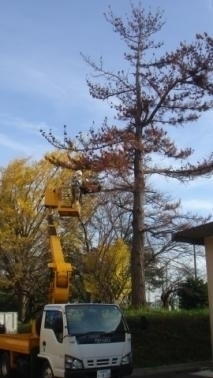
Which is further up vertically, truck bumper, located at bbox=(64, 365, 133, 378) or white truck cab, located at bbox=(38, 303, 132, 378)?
white truck cab, located at bbox=(38, 303, 132, 378)

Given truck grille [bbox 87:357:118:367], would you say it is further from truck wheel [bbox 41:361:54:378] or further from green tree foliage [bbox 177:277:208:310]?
green tree foliage [bbox 177:277:208:310]

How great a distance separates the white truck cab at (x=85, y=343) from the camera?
13383 mm

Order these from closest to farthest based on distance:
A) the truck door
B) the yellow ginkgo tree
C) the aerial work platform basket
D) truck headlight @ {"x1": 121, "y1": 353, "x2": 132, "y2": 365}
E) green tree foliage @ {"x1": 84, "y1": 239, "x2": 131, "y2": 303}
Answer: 1. the truck door
2. truck headlight @ {"x1": 121, "y1": 353, "x2": 132, "y2": 365}
3. the aerial work platform basket
4. the yellow ginkgo tree
5. green tree foliage @ {"x1": 84, "y1": 239, "x2": 131, "y2": 303}

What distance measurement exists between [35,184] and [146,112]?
15864mm

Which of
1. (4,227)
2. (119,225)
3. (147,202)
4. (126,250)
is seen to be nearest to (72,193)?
(147,202)

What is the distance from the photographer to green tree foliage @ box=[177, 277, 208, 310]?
3222 centimetres

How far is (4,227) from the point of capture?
37156 millimetres

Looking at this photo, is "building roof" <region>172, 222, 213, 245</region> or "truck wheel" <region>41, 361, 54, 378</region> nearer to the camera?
"truck wheel" <region>41, 361, 54, 378</region>

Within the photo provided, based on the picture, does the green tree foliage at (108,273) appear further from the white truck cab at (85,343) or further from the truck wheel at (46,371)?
the white truck cab at (85,343)

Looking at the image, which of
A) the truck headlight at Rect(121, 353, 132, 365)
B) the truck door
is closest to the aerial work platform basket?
the truck door

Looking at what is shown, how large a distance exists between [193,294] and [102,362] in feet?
67.2

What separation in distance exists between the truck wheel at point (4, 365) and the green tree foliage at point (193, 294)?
1588 centimetres

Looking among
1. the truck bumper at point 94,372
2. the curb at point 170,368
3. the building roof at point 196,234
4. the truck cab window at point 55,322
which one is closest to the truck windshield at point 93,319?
the truck cab window at point 55,322

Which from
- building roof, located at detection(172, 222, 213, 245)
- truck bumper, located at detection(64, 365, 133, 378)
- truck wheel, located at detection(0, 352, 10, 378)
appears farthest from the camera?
building roof, located at detection(172, 222, 213, 245)
